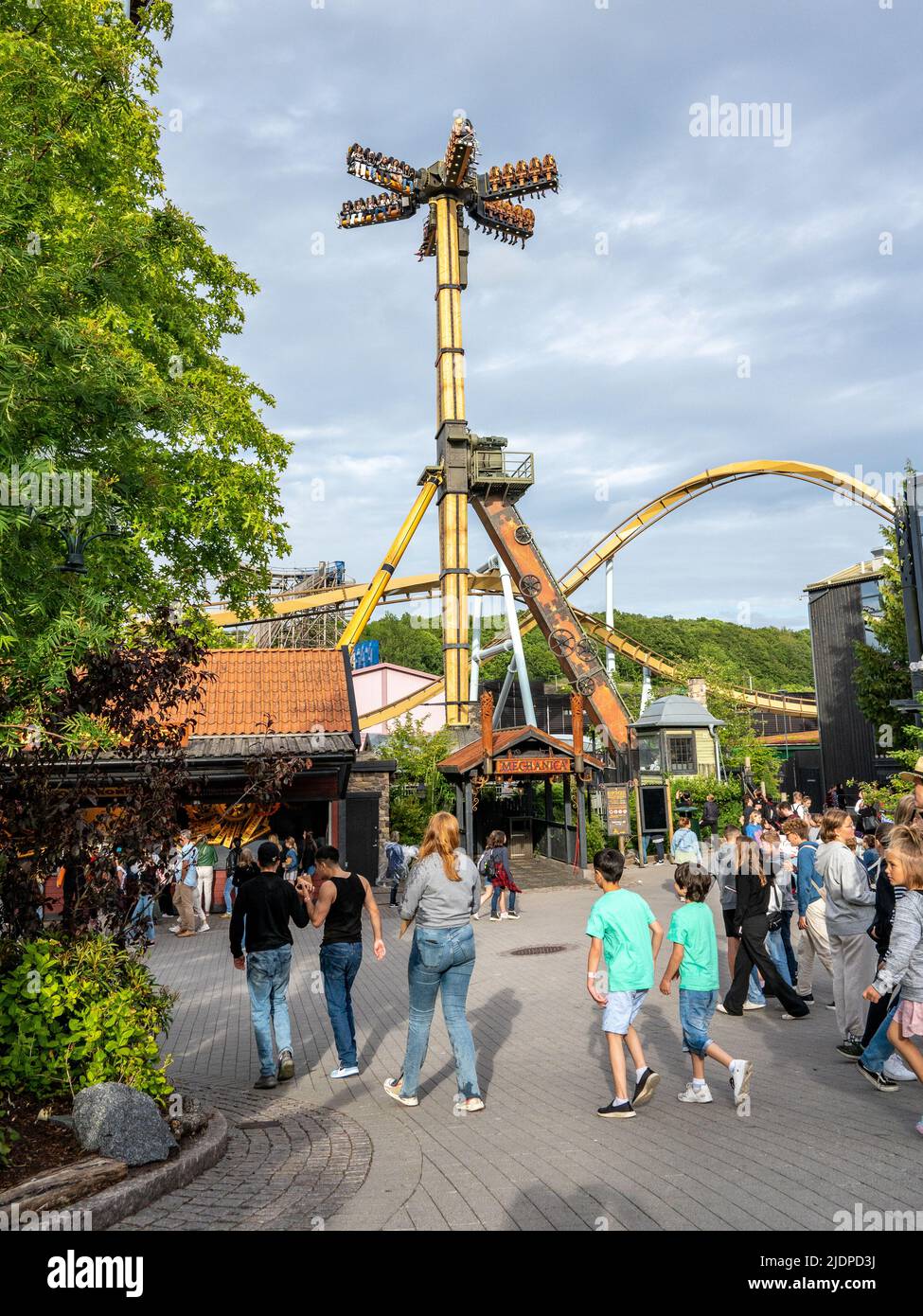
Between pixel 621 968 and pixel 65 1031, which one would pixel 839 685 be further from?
pixel 65 1031

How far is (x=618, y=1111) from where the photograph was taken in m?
5.78

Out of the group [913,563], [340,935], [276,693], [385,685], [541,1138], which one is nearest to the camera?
[541,1138]

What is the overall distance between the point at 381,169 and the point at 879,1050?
122 feet

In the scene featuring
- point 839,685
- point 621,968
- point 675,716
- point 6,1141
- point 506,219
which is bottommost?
point 6,1141

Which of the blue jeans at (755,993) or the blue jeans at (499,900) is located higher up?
the blue jeans at (755,993)

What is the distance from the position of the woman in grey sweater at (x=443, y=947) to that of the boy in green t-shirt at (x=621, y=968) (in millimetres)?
811

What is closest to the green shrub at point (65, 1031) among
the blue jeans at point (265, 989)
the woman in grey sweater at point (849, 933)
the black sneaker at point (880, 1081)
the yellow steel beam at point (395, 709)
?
the blue jeans at point (265, 989)

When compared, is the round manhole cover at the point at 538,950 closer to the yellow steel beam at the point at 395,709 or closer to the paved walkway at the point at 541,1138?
the paved walkway at the point at 541,1138

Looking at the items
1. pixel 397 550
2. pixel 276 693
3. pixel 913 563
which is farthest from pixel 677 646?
pixel 276 693

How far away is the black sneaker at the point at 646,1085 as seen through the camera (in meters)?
5.93

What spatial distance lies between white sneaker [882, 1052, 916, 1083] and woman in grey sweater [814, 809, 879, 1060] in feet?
1.99
